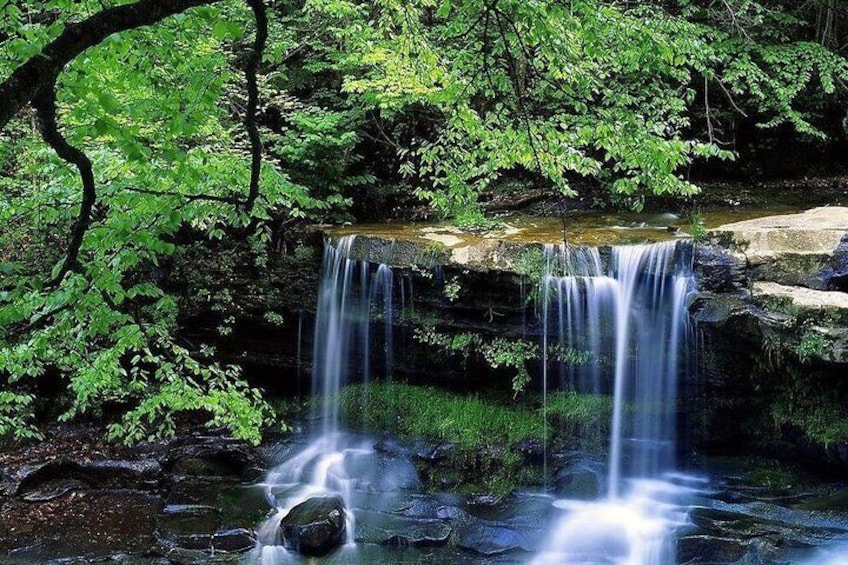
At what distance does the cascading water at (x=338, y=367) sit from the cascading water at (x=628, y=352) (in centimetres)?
236

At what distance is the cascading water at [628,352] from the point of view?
7293 mm

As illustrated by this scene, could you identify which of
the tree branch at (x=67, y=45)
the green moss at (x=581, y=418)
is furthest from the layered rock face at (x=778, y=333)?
the tree branch at (x=67, y=45)

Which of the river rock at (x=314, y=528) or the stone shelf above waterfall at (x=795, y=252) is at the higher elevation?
the stone shelf above waterfall at (x=795, y=252)

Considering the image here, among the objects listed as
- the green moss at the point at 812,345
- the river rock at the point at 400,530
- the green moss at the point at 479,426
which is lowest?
the river rock at the point at 400,530

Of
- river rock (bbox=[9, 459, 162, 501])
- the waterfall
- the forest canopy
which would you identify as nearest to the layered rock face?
the forest canopy

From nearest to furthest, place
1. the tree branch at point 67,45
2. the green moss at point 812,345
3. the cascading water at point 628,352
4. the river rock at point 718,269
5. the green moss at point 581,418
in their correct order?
the tree branch at point 67,45
the green moss at point 812,345
the river rock at point 718,269
the cascading water at point 628,352
the green moss at point 581,418

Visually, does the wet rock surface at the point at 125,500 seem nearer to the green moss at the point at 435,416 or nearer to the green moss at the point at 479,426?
the green moss at the point at 435,416

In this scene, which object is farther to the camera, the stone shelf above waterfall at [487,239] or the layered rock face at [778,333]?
the stone shelf above waterfall at [487,239]

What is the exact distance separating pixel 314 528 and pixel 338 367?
9.71 feet

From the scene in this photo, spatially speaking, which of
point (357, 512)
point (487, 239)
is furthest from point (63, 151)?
point (487, 239)

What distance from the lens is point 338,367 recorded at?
9430 mm

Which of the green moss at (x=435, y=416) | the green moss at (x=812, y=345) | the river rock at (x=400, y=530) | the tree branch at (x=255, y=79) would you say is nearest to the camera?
the tree branch at (x=255, y=79)

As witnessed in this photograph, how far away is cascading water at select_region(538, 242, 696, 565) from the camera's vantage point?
23.9 feet

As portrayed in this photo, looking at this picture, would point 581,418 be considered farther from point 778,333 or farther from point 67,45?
point 67,45
